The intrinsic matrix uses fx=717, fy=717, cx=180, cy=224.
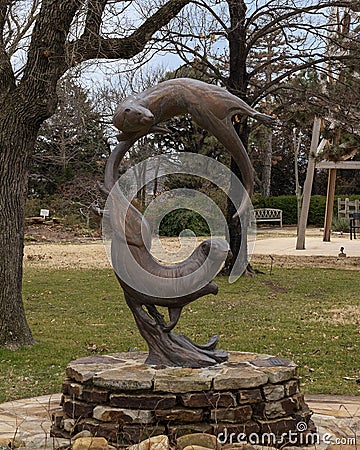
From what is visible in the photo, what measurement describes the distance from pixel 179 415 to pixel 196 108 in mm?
2172

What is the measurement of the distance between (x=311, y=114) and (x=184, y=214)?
11.1m

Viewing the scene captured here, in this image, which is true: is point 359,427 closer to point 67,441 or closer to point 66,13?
point 67,441

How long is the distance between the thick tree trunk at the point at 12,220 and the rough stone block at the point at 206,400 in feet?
13.5

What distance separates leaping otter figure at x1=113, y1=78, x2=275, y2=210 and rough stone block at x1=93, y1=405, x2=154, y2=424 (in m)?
1.77

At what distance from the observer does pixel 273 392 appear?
4672 mm

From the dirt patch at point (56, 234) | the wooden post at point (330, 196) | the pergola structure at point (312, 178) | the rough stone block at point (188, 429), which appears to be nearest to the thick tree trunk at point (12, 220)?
the rough stone block at point (188, 429)

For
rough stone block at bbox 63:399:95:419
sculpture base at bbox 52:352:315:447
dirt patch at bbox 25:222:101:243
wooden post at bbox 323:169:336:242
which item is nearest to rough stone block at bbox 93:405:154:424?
sculpture base at bbox 52:352:315:447

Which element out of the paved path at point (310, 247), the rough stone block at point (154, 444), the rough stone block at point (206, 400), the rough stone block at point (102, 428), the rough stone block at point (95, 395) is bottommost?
the rough stone block at point (102, 428)

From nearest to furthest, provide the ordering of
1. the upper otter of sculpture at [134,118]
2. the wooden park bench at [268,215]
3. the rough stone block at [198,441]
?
1. the rough stone block at [198,441]
2. the upper otter of sculpture at [134,118]
3. the wooden park bench at [268,215]

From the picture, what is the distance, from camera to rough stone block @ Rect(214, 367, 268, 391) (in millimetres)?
4562

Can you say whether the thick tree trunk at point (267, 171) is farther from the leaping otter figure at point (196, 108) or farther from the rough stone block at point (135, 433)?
the rough stone block at point (135, 433)

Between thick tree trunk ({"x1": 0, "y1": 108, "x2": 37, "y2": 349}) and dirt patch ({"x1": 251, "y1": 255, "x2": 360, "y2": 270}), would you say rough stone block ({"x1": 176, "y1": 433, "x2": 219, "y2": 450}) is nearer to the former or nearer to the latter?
thick tree trunk ({"x1": 0, "y1": 108, "x2": 37, "y2": 349})

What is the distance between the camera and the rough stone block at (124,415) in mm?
4516

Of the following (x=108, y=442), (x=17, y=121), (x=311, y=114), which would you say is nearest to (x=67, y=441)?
(x=108, y=442)
